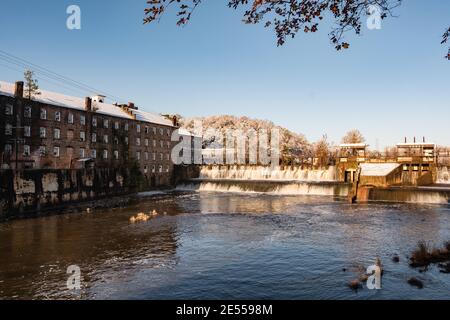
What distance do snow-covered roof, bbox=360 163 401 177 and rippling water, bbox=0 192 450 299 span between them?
16.7 m

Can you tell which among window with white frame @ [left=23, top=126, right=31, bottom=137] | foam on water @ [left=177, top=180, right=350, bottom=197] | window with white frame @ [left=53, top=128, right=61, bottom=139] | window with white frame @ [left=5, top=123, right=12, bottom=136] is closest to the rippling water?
foam on water @ [left=177, top=180, right=350, bottom=197]

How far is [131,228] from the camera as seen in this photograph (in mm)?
25516

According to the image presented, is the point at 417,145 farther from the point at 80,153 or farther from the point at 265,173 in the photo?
the point at 80,153

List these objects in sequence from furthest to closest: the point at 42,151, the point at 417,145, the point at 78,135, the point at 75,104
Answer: the point at 417,145
the point at 75,104
the point at 78,135
the point at 42,151

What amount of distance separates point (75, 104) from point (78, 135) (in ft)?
15.9

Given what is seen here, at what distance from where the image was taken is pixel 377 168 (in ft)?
167

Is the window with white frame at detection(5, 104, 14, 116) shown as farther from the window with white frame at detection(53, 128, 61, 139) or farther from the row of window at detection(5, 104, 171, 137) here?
the window with white frame at detection(53, 128, 61, 139)

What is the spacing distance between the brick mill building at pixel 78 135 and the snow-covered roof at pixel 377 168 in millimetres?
34741

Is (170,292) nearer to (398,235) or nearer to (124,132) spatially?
(398,235)

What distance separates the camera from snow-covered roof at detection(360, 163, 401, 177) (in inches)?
1930

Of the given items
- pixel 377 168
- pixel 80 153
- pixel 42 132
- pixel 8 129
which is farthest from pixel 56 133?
pixel 377 168

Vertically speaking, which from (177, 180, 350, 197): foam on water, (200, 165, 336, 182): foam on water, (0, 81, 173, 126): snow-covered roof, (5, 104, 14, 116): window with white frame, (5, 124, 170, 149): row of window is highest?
(0, 81, 173, 126): snow-covered roof
